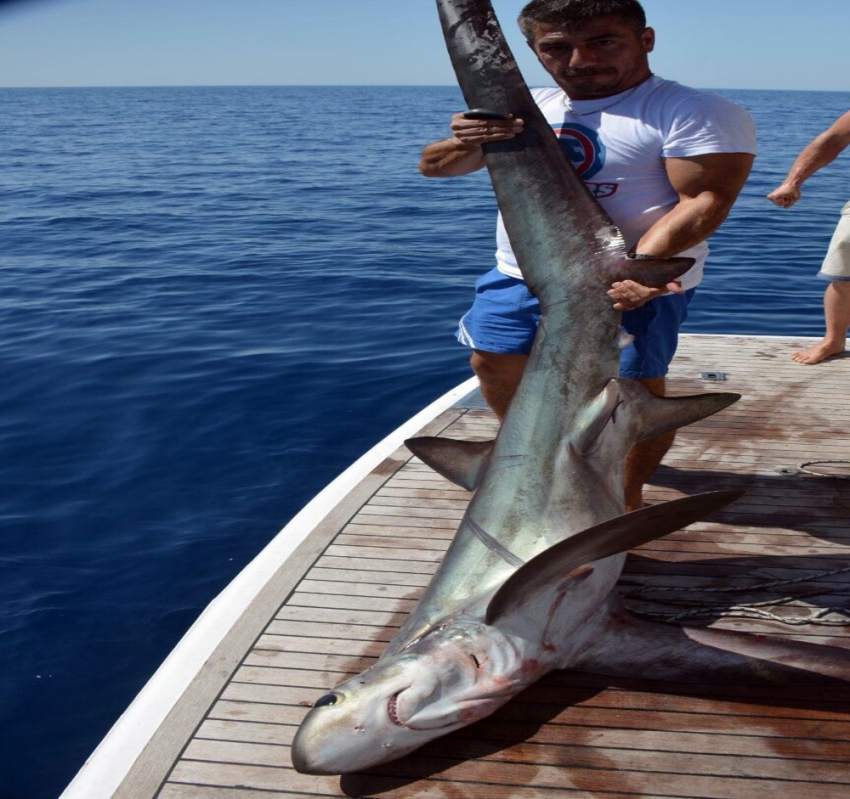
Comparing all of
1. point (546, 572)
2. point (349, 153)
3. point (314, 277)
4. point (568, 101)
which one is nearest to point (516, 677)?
point (546, 572)

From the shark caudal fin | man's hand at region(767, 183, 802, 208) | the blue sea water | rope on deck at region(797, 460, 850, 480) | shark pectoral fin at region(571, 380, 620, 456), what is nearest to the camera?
the shark caudal fin

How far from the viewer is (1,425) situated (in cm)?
755

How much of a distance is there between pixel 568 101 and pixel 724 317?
8985 mm

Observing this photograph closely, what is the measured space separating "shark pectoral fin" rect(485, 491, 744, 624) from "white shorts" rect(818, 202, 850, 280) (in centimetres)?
424

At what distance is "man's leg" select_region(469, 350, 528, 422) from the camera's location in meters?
3.85

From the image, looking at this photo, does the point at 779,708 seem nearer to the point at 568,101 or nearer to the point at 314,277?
the point at 568,101

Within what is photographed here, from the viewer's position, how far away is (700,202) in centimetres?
324

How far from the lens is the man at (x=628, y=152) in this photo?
3.22 m

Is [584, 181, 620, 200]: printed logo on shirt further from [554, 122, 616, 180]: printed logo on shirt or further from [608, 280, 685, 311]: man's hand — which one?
[608, 280, 685, 311]: man's hand

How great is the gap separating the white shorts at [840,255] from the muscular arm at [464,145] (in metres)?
3.65

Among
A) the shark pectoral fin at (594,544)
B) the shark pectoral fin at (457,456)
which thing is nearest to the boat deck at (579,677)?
the shark pectoral fin at (594,544)

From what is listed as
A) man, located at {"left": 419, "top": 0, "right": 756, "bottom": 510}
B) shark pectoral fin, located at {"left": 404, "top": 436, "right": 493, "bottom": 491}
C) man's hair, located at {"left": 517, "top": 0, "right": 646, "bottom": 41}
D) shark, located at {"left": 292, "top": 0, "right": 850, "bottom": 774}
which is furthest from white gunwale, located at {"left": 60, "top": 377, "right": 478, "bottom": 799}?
man's hair, located at {"left": 517, "top": 0, "right": 646, "bottom": 41}

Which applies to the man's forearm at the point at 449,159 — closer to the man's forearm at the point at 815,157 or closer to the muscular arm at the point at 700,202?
the muscular arm at the point at 700,202

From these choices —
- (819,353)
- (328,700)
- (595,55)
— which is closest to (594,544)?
(328,700)
